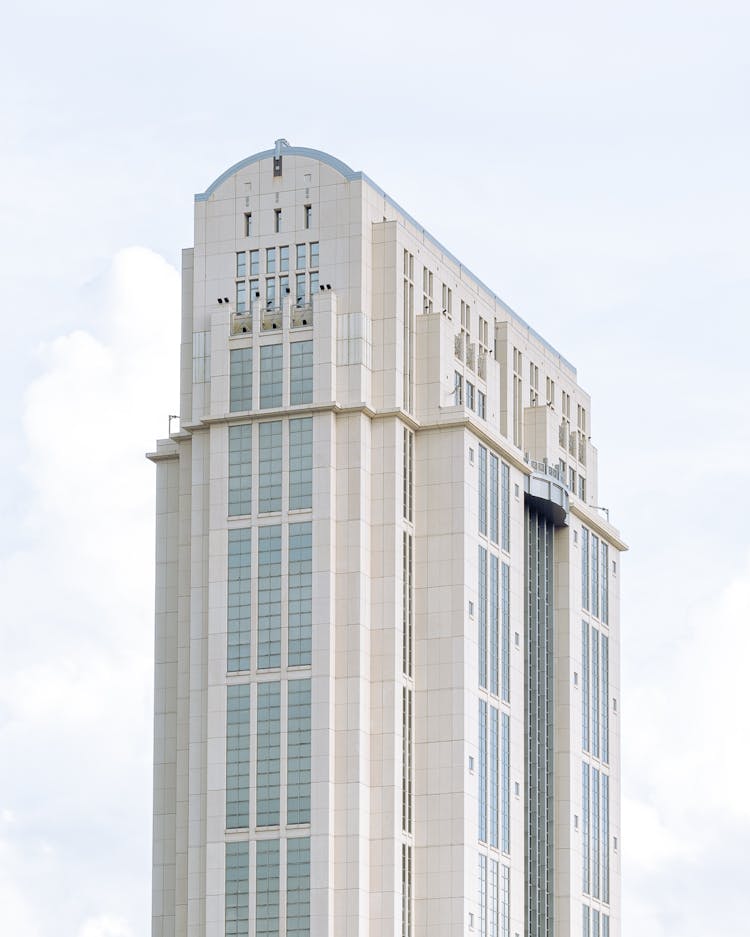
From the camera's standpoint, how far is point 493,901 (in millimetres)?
140750

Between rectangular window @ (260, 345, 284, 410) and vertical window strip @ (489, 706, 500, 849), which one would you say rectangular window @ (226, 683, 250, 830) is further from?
rectangular window @ (260, 345, 284, 410)

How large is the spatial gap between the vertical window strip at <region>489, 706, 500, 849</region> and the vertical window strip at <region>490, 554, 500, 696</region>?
1.65 meters

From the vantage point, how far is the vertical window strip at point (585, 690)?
161m

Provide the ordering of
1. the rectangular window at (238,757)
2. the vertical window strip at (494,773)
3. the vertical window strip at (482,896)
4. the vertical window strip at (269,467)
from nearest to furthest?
the rectangular window at (238,757) < the vertical window strip at (269,467) < the vertical window strip at (482,896) < the vertical window strip at (494,773)

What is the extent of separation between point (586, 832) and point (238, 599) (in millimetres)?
34310

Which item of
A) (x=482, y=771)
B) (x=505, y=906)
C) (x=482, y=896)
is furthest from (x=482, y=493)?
(x=505, y=906)

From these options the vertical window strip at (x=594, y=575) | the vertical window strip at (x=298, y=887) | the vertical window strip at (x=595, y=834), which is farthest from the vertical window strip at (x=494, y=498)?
the vertical window strip at (x=595, y=834)

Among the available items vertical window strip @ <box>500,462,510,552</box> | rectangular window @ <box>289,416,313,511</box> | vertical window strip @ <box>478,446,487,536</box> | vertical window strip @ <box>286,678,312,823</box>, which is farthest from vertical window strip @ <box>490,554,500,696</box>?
rectangular window @ <box>289,416,313,511</box>

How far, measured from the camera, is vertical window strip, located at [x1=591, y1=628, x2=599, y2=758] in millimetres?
163375

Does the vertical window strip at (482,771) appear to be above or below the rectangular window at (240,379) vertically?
below

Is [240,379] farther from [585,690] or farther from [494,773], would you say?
[585,690]

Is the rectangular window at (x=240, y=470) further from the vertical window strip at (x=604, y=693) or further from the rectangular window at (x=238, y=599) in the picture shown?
the vertical window strip at (x=604, y=693)

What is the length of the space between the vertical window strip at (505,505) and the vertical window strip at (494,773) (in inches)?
407

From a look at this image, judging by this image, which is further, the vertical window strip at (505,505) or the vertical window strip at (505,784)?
the vertical window strip at (505,505)
